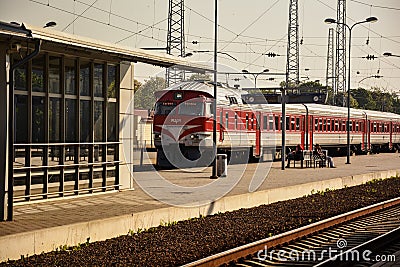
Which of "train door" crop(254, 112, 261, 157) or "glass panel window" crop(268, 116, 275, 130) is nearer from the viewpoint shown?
"train door" crop(254, 112, 261, 157)

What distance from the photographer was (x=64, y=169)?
51.1ft

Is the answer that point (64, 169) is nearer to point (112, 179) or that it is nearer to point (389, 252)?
point (112, 179)

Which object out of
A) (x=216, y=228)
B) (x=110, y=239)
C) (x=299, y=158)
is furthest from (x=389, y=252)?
(x=299, y=158)

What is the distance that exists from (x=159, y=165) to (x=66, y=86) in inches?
579

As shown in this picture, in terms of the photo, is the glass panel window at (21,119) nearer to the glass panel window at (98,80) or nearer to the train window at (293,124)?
the glass panel window at (98,80)

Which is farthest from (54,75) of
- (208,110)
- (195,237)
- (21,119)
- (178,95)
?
(178,95)

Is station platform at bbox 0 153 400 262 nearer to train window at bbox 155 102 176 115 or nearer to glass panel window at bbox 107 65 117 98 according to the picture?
glass panel window at bbox 107 65 117 98

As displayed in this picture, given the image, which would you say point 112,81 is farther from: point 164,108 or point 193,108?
point 164,108

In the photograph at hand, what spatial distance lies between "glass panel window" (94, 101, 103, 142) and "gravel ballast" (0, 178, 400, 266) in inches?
145

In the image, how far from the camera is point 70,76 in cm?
1563

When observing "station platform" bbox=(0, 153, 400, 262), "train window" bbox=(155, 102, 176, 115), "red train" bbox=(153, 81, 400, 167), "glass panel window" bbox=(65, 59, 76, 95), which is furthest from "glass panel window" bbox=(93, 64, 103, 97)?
"train window" bbox=(155, 102, 176, 115)

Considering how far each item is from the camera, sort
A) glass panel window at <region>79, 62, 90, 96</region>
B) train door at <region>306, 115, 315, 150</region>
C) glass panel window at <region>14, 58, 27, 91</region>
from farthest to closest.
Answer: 1. train door at <region>306, 115, 315, 150</region>
2. glass panel window at <region>79, 62, 90, 96</region>
3. glass panel window at <region>14, 58, 27, 91</region>

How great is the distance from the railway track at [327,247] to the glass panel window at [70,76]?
6.40 m

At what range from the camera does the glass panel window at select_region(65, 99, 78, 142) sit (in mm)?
15562
